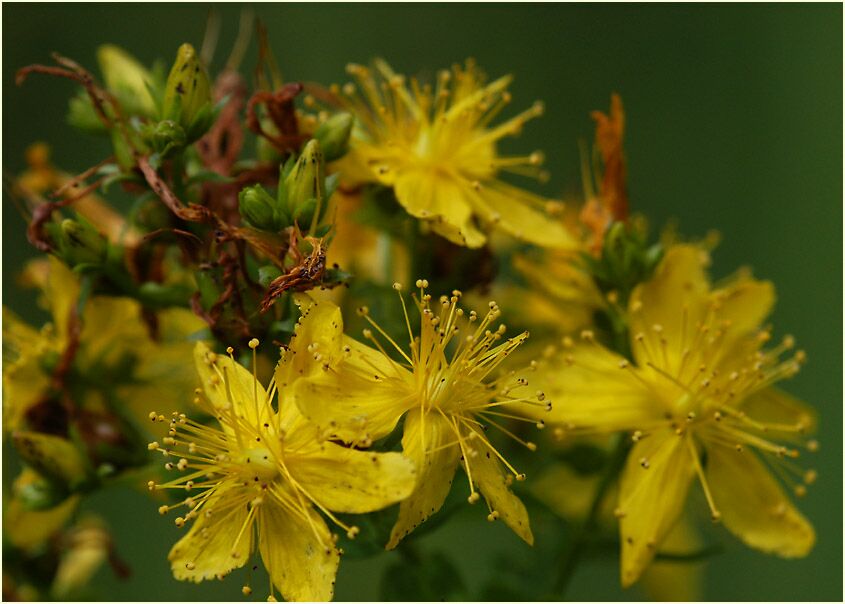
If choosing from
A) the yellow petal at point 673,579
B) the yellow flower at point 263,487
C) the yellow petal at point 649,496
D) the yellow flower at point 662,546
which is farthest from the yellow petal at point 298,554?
the yellow petal at point 673,579

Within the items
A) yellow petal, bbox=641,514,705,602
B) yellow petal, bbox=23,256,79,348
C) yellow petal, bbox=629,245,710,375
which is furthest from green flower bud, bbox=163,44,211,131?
yellow petal, bbox=641,514,705,602

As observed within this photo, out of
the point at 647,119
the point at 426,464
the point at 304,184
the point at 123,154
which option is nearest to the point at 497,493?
the point at 426,464

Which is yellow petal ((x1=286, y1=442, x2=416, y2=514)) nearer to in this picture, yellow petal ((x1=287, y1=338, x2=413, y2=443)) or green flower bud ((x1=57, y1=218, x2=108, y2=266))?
yellow petal ((x1=287, y1=338, x2=413, y2=443))

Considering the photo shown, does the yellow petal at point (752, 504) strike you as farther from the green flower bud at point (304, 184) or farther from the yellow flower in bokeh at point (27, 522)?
Result: the yellow flower in bokeh at point (27, 522)

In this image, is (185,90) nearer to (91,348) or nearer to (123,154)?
(123,154)

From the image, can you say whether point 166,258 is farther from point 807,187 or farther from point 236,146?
point 807,187

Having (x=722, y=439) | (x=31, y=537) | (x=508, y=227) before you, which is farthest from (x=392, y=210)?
(x=31, y=537)
